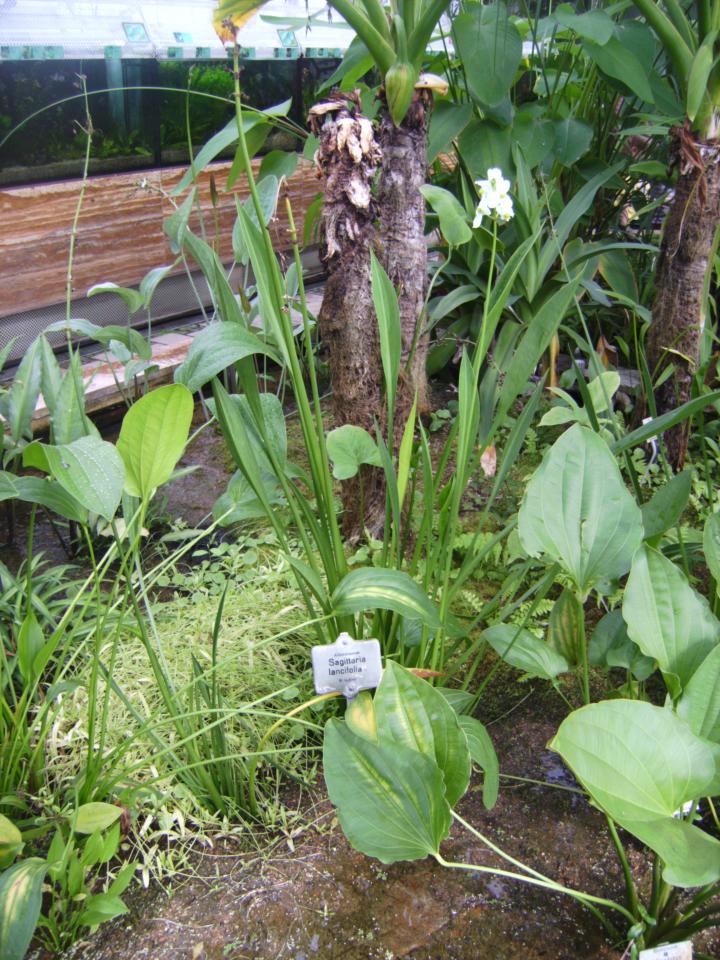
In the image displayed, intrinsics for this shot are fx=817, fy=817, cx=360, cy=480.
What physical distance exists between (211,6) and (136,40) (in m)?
0.31

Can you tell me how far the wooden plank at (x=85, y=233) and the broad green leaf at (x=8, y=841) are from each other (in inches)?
67.2

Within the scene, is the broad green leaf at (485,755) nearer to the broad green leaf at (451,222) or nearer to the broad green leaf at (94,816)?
the broad green leaf at (94,816)

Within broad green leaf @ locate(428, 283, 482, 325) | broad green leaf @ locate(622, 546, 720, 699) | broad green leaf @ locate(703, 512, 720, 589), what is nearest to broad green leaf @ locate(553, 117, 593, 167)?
broad green leaf @ locate(428, 283, 482, 325)

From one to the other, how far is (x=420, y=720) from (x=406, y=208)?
115 centimetres

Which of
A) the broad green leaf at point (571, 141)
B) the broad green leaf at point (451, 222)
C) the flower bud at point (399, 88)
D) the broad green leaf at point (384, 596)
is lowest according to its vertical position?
the broad green leaf at point (384, 596)

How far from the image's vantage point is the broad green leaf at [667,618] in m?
0.85

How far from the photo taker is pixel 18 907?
2.54ft

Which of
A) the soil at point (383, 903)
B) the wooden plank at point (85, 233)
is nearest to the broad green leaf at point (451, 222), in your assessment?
the soil at point (383, 903)

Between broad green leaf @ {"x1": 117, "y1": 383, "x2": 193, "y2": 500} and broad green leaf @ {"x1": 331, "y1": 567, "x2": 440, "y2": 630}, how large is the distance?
25 cm

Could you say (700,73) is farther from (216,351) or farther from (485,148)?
(216,351)

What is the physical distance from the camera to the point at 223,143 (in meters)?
1.67

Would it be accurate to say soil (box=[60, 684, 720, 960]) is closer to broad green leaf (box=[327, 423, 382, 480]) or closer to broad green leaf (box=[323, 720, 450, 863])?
broad green leaf (box=[323, 720, 450, 863])

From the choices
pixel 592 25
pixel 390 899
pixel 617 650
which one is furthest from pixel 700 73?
pixel 390 899

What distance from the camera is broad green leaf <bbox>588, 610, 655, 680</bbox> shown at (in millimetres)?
1003
